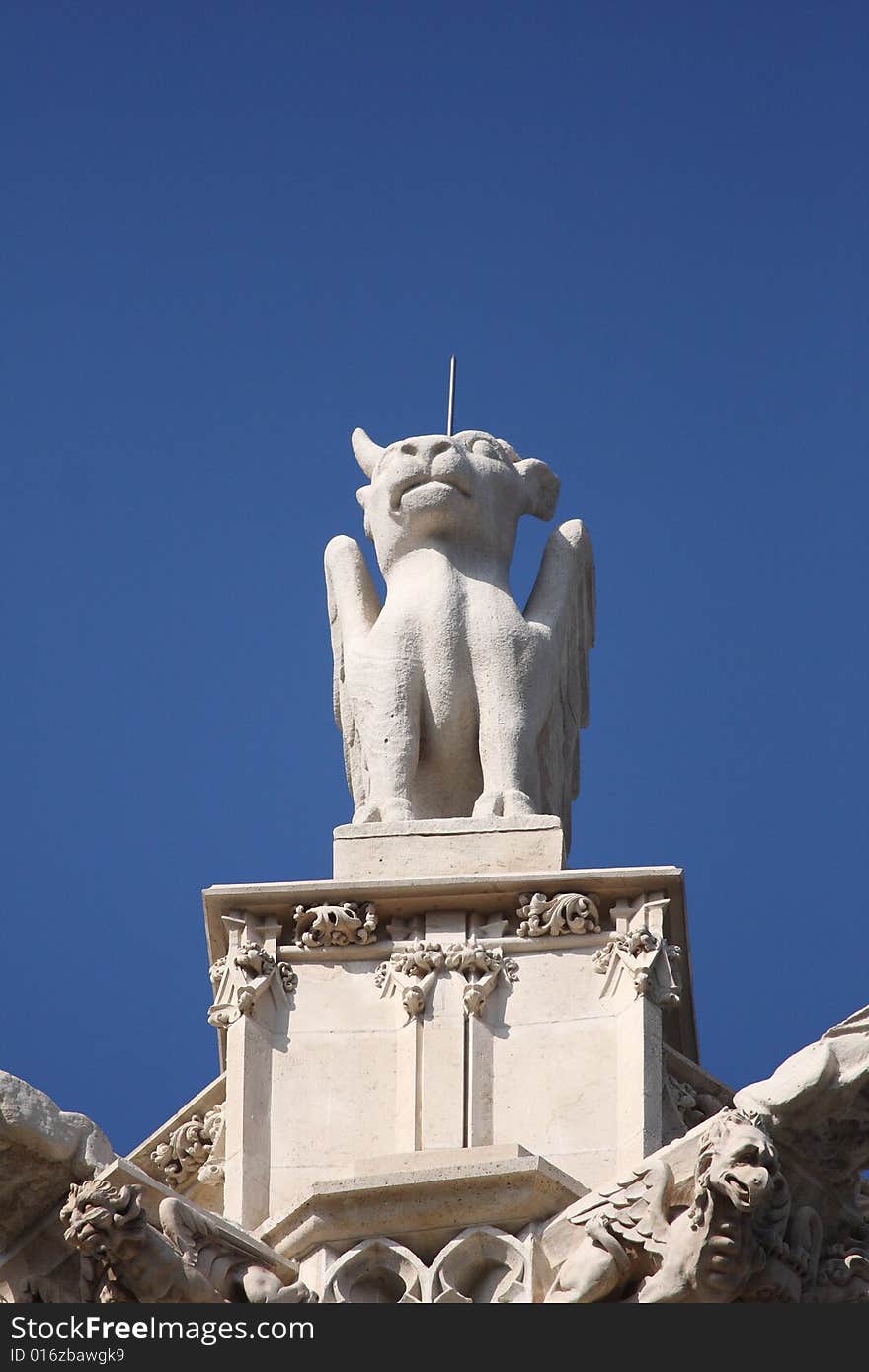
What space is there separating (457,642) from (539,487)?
202 cm

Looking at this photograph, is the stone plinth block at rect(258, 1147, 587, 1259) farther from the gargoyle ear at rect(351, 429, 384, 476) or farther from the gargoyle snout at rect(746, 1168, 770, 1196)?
the gargoyle ear at rect(351, 429, 384, 476)

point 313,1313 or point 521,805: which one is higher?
point 521,805

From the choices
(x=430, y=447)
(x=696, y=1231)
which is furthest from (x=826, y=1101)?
(x=430, y=447)

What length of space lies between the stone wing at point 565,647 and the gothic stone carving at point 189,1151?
3470 mm

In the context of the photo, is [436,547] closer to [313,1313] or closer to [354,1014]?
[354,1014]

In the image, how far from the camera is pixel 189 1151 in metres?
29.4

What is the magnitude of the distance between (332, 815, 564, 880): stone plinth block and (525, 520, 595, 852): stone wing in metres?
1.22

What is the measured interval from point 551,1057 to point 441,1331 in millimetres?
5242

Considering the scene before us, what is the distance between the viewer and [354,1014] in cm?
2903

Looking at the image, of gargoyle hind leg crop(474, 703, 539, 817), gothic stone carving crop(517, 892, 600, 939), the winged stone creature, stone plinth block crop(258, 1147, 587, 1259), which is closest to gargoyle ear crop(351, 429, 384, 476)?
the winged stone creature

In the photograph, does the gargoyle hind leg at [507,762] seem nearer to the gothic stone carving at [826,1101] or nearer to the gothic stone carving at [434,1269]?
the gothic stone carving at [434,1269]

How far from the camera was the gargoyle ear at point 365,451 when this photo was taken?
3272 centimetres

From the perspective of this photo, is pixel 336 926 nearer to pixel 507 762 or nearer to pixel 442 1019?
pixel 442 1019

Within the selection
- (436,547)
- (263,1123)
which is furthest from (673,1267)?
(436,547)
